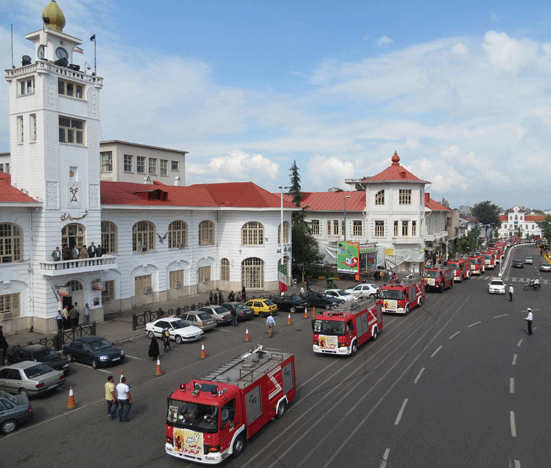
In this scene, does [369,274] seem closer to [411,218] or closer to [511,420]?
[411,218]

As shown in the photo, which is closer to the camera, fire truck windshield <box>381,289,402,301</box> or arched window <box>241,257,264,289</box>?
fire truck windshield <box>381,289,402,301</box>

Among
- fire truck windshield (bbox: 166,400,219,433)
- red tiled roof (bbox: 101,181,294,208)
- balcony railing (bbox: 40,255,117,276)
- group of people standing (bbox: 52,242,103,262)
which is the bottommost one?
fire truck windshield (bbox: 166,400,219,433)

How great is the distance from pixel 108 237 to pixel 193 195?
11.8m

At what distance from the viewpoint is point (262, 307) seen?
114 ft

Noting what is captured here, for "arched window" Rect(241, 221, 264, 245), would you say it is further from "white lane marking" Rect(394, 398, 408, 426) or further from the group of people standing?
"white lane marking" Rect(394, 398, 408, 426)

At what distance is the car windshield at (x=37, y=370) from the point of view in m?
18.5

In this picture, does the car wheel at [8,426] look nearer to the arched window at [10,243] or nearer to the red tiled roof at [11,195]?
the arched window at [10,243]

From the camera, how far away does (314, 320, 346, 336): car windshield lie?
22.9m

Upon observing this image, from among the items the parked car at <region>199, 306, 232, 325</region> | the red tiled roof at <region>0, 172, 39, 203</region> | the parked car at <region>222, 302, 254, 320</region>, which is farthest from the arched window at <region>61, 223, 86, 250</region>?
the parked car at <region>222, 302, 254, 320</region>

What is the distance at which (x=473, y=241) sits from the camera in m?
95.2

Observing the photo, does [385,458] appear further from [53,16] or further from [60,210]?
[53,16]

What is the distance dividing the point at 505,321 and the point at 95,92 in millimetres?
32321

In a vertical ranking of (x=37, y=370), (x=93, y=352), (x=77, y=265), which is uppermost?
(x=77, y=265)

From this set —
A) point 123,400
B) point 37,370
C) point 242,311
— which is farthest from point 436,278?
point 37,370
